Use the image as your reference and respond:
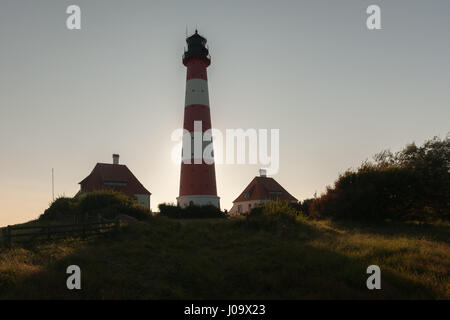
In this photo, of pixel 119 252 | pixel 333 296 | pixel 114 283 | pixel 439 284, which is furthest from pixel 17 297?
pixel 439 284

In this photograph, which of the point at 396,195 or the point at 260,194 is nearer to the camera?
the point at 396,195

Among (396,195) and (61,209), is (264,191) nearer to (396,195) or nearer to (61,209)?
(396,195)

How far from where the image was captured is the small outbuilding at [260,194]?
139ft

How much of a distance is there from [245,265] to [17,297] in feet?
21.8

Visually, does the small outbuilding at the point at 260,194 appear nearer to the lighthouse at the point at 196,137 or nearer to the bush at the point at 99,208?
the lighthouse at the point at 196,137

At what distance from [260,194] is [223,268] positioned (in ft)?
103

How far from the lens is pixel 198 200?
30328mm

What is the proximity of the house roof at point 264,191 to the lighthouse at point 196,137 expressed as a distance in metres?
11.9

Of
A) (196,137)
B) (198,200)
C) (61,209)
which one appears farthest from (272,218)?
(61,209)

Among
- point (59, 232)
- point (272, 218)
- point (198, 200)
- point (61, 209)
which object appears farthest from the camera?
point (198, 200)

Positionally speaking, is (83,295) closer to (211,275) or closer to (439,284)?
(211,275)

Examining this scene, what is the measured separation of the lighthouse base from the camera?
99.6 feet

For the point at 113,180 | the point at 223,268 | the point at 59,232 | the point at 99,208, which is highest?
the point at 113,180

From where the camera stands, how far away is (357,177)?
24.7 metres
